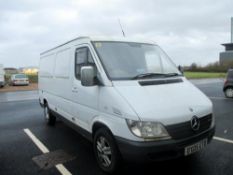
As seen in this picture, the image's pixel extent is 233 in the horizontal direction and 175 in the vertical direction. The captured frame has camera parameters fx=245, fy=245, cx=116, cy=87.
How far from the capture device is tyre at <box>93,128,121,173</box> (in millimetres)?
3682

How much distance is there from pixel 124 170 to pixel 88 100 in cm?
134

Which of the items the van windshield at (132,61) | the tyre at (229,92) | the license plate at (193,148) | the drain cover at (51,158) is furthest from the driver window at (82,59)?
the tyre at (229,92)

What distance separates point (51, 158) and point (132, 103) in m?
2.28

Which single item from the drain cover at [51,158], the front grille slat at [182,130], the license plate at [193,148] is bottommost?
the drain cover at [51,158]

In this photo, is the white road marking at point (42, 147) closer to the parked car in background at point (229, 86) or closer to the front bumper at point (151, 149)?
the front bumper at point (151, 149)

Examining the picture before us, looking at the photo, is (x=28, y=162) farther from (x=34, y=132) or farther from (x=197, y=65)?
(x=197, y=65)

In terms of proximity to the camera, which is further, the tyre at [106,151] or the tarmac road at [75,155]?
the tarmac road at [75,155]

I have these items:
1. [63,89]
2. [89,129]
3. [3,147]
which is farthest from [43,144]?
[89,129]

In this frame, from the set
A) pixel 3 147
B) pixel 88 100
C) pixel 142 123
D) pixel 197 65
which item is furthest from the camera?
pixel 197 65

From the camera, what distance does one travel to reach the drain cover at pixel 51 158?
14.6 feet

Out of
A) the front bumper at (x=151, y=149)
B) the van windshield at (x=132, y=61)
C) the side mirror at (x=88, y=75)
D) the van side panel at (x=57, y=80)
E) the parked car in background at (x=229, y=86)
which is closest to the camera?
the front bumper at (x=151, y=149)

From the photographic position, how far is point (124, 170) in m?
4.09

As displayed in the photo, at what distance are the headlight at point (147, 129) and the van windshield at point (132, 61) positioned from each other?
2.97 ft

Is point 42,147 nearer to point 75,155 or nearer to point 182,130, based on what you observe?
point 75,155
